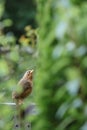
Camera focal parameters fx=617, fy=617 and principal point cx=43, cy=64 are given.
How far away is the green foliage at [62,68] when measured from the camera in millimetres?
2469

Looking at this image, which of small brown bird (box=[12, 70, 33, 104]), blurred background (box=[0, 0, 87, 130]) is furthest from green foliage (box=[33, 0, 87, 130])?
small brown bird (box=[12, 70, 33, 104])

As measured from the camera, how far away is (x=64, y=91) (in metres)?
2.61

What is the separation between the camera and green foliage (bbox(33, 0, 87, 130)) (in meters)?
2.47

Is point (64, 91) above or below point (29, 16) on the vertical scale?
below

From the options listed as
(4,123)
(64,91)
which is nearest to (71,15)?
(64,91)

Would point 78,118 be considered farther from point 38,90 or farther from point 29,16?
point 29,16

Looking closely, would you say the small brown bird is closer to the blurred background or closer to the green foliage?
the blurred background

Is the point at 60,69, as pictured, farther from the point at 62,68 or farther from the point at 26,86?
the point at 26,86

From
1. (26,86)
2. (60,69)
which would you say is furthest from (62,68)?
(26,86)

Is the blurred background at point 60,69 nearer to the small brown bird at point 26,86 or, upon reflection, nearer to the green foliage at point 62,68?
the green foliage at point 62,68

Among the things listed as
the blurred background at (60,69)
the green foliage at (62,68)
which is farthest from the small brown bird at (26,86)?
the green foliage at (62,68)

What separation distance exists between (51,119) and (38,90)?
0.51ft

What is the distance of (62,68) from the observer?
2.62 m

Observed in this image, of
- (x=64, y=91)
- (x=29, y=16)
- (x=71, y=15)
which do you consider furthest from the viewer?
(x=29, y=16)
